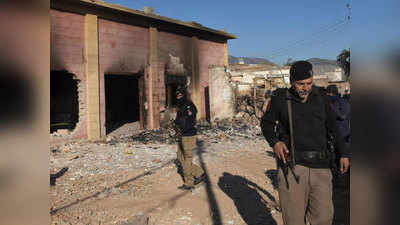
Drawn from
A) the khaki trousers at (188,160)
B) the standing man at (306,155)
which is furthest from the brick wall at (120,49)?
the standing man at (306,155)

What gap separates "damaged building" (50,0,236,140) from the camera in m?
9.79

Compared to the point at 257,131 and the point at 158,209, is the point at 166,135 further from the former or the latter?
the point at 158,209

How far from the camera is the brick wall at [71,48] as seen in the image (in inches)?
367

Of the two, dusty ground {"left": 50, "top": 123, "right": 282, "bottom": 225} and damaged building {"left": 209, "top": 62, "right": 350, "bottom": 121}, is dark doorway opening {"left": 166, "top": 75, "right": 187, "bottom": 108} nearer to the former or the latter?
damaged building {"left": 209, "top": 62, "right": 350, "bottom": 121}

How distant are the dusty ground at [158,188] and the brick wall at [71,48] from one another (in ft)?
6.03

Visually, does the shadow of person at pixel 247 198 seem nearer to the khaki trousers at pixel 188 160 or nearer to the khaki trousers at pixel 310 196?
the khaki trousers at pixel 188 160

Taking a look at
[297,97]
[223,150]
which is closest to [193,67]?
[223,150]

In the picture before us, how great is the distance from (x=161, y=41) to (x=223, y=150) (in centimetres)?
634

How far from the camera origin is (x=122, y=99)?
657 inches

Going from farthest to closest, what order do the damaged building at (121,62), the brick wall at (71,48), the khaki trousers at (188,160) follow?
the damaged building at (121,62) → the brick wall at (71,48) → the khaki trousers at (188,160)

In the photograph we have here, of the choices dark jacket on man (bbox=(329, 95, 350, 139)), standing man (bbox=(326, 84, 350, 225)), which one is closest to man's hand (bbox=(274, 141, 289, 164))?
standing man (bbox=(326, 84, 350, 225))

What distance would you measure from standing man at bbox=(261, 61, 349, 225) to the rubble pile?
11.9 m

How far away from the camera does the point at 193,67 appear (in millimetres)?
14289

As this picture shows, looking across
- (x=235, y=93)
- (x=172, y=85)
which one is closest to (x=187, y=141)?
(x=172, y=85)
